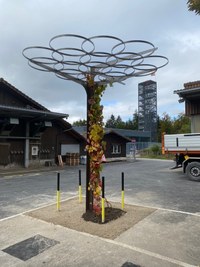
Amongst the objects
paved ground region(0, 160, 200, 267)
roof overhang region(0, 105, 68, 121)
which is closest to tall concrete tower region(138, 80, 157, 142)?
roof overhang region(0, 105, 68, 121)

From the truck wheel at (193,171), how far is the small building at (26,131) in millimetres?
10117

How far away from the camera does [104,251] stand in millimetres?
4461

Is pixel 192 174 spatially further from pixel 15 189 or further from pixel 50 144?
pixel 50 144

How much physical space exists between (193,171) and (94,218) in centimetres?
851

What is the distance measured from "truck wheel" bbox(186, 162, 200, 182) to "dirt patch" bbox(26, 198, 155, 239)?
6.66 m

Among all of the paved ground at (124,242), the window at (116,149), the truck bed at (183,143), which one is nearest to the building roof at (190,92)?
the truck bed at (183,143)

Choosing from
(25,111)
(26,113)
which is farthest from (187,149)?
(26,113)

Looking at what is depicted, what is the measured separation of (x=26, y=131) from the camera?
1928 cm

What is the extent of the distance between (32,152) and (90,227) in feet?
49.1

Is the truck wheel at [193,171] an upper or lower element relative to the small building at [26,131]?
lower

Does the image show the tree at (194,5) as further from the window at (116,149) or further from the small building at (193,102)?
the window at (116,149)

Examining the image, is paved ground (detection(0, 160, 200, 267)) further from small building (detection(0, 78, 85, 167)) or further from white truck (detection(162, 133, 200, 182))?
small building (detection(0, 78, 85, 167))

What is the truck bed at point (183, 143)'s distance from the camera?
1297 cm

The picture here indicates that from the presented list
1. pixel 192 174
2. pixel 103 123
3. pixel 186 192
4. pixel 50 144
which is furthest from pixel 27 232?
pixel 50 144
